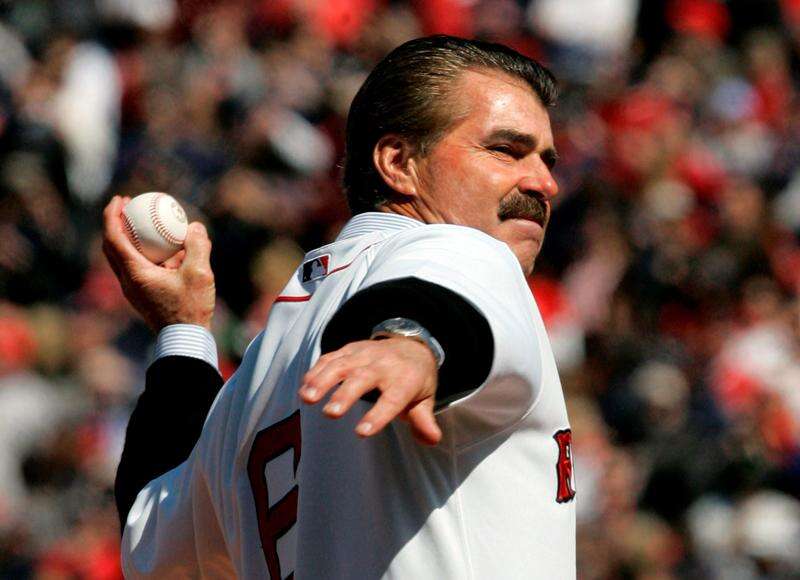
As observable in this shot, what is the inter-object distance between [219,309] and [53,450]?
1.15 m

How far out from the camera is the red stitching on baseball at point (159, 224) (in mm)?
2848

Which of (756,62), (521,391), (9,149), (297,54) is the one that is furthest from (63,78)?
(521,391)

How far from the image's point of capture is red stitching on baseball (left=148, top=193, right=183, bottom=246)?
285 centimetres

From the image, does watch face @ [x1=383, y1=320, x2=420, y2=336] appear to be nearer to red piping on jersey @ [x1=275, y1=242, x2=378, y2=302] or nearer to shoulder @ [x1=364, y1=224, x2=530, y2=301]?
shoulder @ [x1=364, y1=224, x2=530, y2=301]

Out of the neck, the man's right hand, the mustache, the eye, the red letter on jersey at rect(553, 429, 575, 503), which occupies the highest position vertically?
the eye

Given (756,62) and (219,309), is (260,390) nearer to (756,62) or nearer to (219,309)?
(219,309)

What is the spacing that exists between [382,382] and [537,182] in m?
1.02

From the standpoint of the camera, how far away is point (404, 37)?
944cm

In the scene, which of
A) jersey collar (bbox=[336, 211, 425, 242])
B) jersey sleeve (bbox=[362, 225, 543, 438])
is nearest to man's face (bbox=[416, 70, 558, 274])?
jersey collar (bbox=[336, 211, 425, 242])

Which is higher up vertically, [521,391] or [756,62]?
[521,391]

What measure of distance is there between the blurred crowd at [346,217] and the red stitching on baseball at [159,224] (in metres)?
4.24

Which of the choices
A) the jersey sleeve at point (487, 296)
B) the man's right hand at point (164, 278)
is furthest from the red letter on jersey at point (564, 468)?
the man's right hand at point (164, 278)

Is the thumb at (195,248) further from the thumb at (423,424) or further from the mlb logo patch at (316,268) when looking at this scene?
the thumb at (423,424)

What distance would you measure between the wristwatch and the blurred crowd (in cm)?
540
